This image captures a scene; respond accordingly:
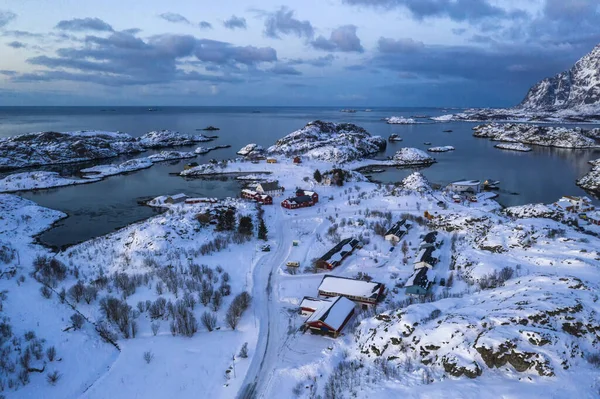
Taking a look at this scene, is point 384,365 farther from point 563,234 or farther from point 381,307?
point 563,234

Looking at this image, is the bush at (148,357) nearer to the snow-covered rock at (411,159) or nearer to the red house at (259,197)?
the red house at (259,197)

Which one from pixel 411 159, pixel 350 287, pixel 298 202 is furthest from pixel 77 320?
pixel 411 159

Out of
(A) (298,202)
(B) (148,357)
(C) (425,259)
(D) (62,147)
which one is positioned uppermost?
(D) (62,147)

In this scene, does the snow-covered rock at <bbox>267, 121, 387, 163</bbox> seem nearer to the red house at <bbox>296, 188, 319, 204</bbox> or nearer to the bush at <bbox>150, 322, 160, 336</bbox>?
the red house at <bbox>296, 188, 319, 204</bbox>

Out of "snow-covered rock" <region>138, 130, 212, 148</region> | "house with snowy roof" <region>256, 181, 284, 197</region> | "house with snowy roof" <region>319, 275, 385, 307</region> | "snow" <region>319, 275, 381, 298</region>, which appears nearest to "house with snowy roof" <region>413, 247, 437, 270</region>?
"house with snowy roof" <region>319, 275, 385, 307</region>

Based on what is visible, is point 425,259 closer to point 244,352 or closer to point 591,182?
point 244,352

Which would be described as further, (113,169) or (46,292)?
(113,169)
